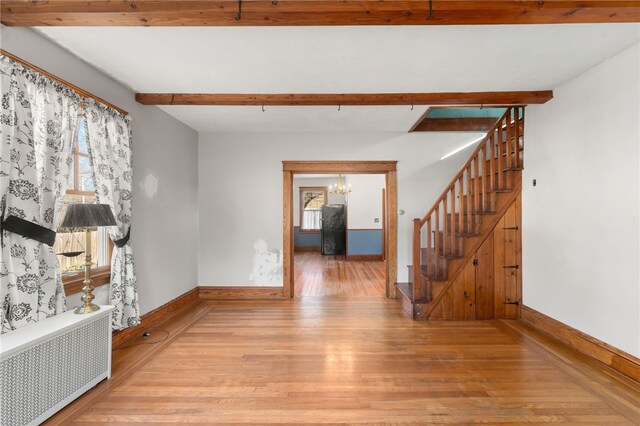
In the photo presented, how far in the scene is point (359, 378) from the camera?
2.25 m

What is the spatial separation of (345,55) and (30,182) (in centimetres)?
259

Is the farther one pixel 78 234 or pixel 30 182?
pixel 78 234

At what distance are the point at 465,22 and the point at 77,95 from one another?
3118mm

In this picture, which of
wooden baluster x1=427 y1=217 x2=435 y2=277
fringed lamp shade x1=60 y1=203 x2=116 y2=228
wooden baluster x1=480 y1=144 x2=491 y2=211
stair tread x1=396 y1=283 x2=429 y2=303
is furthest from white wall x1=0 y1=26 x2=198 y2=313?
wooden baluster x1=480 y1=144 x2=491 y2=211

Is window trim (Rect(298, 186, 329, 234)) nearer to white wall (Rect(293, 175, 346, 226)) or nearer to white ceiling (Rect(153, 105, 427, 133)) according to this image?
white wall (Rect(293, 175, 346, 226))

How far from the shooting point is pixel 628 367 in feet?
7.34

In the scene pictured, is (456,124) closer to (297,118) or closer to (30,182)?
(297,118)

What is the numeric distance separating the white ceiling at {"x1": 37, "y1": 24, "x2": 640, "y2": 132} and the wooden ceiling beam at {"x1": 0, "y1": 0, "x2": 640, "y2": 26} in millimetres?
192

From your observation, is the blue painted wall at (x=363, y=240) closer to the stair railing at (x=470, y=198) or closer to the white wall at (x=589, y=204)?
the stair railing at (x=470, y=198)

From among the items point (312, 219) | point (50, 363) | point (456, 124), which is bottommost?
point (50, 363)

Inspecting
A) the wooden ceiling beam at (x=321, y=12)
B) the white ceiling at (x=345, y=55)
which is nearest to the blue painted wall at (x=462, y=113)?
the white ceiling at (x=345, y=55)

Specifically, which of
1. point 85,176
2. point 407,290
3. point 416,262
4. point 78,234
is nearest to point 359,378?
point 416,262

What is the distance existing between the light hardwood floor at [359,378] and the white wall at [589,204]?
0.48 m

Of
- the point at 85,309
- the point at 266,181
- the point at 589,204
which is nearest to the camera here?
the point at 85,309
